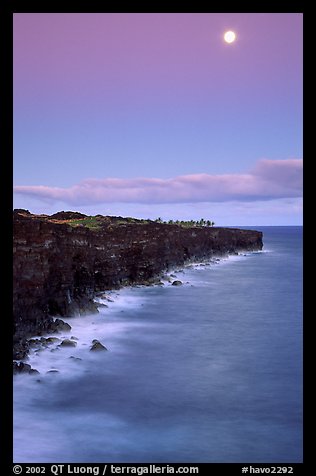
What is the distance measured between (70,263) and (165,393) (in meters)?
12.7

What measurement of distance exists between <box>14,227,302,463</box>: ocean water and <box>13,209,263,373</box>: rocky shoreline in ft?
4.33

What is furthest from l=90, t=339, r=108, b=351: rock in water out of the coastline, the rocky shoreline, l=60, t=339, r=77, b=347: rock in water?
the rocky shoreline

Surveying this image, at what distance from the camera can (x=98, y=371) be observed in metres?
16.5

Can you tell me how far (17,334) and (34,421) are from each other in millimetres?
6851

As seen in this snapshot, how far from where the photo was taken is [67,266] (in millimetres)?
24781

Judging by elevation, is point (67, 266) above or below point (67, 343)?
above

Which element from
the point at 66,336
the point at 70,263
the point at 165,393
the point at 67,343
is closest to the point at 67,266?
the point at 70,263

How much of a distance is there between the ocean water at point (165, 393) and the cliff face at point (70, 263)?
5.95 feet

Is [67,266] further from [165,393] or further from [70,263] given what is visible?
[165,393]

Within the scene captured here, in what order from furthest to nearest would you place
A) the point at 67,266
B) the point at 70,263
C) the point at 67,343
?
the point at 70,263, the point at 67,266, the point at 67,343

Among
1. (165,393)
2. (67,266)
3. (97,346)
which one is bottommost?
(165,393)
